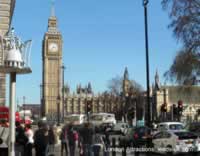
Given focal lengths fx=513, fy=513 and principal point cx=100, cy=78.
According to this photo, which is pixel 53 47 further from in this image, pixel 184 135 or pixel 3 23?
pixel 3 23

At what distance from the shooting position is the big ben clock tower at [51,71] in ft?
556

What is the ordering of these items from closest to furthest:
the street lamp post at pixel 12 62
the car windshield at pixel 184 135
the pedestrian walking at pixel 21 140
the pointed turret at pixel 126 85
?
the street lamp post at pixel 12 62 < the pedestrian walking at pixel 21 140 < the car windshield at pixel 184 135 < the pointed turret at pixel 126 85

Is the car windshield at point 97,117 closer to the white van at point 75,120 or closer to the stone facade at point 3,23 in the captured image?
the white van at point 75,120

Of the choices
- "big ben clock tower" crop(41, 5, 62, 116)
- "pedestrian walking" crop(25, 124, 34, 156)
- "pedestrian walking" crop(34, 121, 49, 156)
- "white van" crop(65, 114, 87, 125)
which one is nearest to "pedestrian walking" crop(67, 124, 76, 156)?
"white van" crop(65, 114, 87, 125)

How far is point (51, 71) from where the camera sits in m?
174

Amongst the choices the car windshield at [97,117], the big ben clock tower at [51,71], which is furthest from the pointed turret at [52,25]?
the car windshield at [97,117]

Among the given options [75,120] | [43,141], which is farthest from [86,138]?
[75,120]

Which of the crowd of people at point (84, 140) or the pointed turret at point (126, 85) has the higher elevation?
the pointed turret at point (126, 85)

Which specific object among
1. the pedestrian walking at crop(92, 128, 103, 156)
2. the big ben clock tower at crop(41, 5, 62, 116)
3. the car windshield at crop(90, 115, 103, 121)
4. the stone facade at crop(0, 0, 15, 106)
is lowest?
the pedestrian walking at crop(92, 128, 103, 156)

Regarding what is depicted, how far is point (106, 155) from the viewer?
19375 millimetres

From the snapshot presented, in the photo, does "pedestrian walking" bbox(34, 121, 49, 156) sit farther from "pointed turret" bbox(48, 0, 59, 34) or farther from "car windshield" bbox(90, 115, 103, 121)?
"pointed turret" bbox(48, 0, 59, 34)

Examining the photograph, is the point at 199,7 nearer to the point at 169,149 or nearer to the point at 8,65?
the point at 169,149

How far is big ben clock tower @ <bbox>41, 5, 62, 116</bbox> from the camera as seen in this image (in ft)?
556

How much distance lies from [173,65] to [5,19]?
2380cm
